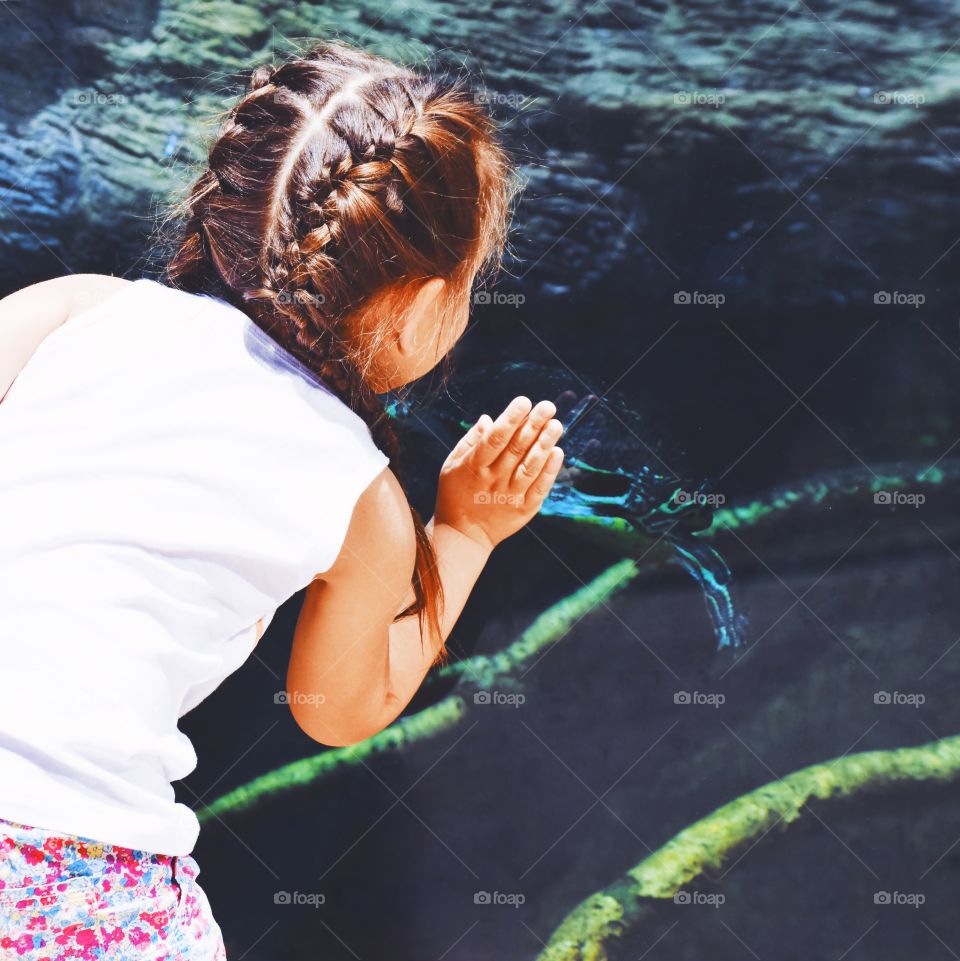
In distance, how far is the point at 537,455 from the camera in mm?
1188

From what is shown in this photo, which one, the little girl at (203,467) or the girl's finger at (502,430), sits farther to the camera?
the girl's finger at (502,430)

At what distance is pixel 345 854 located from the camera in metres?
1.63

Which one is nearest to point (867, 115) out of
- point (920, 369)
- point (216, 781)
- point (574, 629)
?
point (920, 369)

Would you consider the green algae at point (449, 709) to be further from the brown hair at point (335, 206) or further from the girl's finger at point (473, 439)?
the brown hair at point (335, 206)

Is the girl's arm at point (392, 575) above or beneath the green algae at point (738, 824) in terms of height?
above

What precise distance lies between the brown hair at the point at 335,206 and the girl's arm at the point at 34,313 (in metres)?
0.09

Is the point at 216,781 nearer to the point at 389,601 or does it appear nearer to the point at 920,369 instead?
the point at 389,601

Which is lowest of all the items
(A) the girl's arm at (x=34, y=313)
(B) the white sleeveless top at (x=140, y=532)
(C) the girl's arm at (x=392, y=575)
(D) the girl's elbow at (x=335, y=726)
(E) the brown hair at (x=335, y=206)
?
(D) the girl's elbow at (x=335, y=726)

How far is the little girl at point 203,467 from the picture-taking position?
70 cm

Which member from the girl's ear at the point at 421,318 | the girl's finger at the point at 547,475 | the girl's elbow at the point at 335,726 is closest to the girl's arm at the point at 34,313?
the girl's ear at the point at 421,318

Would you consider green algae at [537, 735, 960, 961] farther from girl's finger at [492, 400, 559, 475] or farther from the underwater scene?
girl's finger at [492, 400, 559, 475]

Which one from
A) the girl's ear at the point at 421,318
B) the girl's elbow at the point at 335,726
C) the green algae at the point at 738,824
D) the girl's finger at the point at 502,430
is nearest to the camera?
the girl's ear at the point at 421,318

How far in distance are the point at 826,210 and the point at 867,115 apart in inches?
5.7

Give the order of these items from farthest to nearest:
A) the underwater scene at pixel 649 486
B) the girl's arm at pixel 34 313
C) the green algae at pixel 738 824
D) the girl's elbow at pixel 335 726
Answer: the green algae at pixel 738 824 < the underwater scene at pixel 649 486 < the girl's elbow at pixel 335 726 < the girl's arm at pixel 34 313
